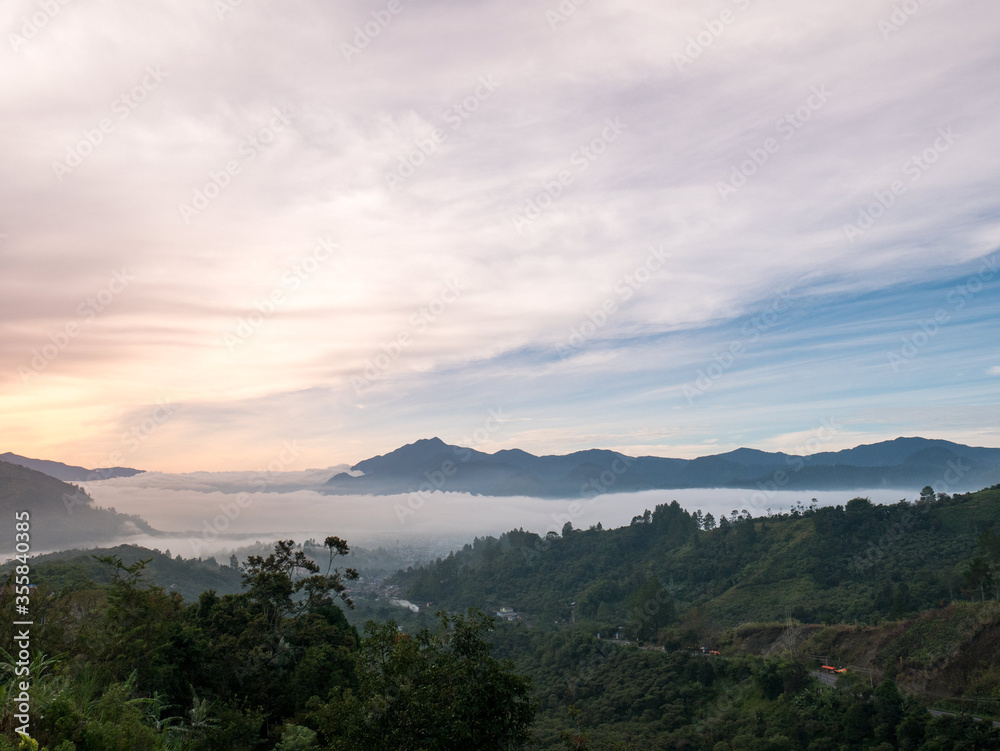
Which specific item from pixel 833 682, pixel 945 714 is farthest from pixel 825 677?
pixel 945 714

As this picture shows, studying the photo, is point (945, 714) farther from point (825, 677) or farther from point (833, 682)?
point (825, 677)

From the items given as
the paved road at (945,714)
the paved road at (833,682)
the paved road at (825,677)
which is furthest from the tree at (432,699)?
the paved road at (825,677)

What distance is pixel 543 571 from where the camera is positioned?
122 meters

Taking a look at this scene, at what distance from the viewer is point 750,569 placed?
294 ft

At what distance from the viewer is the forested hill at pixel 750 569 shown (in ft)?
219

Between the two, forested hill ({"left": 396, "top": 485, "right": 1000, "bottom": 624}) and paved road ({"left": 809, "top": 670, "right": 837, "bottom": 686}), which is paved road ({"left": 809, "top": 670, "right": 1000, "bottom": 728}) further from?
forested hill ({"left": 396, "top": 485, "right": 1000, "bottom": 624})

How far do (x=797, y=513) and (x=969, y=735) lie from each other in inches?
3071

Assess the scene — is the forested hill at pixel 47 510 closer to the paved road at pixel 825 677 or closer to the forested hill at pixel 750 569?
the forested hill at pixel 750 569

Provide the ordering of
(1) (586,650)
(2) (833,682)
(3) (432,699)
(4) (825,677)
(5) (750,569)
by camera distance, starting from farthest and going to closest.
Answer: (5) (750,569), (1) (586,650), (4) (825,677), (2) (833,682), (3) (432,699)

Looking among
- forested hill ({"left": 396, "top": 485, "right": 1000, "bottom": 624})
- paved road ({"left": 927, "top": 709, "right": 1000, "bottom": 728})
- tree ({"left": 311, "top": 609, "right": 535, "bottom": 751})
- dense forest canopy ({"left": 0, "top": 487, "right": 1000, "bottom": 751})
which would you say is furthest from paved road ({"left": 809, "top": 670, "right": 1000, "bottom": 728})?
tree ({"left": 311, "top": 609, "right": 535, "bottom": 751})

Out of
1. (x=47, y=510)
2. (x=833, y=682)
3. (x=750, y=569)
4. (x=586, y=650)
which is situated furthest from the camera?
(x=47, y=510)

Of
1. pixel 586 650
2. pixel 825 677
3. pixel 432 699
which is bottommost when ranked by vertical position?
pixel 586 650

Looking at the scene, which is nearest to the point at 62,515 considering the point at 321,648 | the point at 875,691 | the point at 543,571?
the point at 543,571

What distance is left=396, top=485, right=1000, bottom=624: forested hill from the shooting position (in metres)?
66.7
